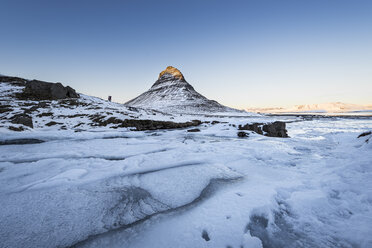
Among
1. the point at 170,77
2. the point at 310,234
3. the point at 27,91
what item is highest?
the point at 170,77

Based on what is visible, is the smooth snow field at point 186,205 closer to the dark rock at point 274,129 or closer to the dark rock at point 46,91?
the dark rock at point 274,129

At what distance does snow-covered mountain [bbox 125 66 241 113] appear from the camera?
86938 millimetres

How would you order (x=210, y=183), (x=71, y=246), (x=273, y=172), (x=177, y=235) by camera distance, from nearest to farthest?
1. (x=71, y=246)
2. (x=177, y=235)
3. (x=210, y=183)
4. (x=273, y=172)

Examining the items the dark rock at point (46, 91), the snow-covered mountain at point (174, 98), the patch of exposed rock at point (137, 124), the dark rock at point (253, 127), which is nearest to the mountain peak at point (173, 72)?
the snow-covered mountain at point (174, 98)

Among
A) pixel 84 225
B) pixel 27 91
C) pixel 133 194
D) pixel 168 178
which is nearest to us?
A: pixel 84 225

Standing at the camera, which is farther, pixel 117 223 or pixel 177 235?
pixel 117 223

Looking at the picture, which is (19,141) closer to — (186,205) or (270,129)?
(186,205)

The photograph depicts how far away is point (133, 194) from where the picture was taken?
110 inches

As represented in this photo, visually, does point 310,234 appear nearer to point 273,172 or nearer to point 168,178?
point 273,172

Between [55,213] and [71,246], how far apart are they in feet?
2.69

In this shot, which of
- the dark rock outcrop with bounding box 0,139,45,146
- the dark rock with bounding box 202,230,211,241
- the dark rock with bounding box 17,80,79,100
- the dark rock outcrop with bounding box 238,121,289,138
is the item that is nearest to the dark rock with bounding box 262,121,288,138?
the dark rock outcrop with bounding box 238,121,289,138

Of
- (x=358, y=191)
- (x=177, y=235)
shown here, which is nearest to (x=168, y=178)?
(x=177, y=235)

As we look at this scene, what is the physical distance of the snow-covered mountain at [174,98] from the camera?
3423 inches

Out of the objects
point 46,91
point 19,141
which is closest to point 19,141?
point 19,141
